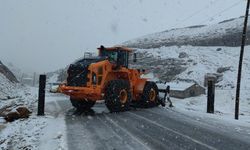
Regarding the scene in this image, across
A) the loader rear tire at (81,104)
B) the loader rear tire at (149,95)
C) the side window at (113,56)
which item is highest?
the side window at (113,56)

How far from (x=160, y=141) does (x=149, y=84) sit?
958 cm

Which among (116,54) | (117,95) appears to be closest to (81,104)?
(117,95)

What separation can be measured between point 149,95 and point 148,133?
8.23m

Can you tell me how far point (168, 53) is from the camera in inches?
2516

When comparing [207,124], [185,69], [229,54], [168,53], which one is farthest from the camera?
[168,53]

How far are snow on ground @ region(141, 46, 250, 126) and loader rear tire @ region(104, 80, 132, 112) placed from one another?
10.9 meters

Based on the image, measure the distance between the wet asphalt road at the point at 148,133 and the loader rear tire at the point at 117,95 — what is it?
0.86 m

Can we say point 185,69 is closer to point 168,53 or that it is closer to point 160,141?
point 168,53

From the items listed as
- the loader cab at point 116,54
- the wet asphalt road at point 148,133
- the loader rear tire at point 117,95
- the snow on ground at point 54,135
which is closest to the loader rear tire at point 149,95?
the loader rear tire at point 117,95

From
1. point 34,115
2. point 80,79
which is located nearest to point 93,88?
point 80,79

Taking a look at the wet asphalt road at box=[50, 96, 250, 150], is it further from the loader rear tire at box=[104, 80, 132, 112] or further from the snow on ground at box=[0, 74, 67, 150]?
the loader rear tire at box=[104, 80, 132, 112]

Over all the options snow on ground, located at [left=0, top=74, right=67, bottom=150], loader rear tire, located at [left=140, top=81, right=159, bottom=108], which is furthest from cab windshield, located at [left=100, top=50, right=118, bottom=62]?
snow on ground, located at [left=0, top=74, right=67, bottom=150]

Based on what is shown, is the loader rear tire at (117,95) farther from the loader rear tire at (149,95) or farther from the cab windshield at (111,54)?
the loader rear tire at (149,95)

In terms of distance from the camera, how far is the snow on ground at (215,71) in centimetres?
3412
